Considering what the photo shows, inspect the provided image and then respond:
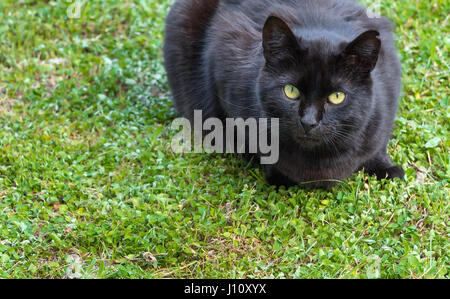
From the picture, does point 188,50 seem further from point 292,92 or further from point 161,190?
point 292,92

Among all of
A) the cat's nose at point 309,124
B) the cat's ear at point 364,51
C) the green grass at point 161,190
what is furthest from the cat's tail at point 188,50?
the cat's ear at point 364,51

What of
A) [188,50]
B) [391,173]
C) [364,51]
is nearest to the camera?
[364,51]

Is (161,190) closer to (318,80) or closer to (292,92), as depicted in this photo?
(292,92)

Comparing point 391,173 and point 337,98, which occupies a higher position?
point 337,98

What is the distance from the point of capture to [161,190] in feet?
10.7

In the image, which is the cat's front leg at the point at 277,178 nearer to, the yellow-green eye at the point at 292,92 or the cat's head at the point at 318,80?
the cat's head at the point at 318,80

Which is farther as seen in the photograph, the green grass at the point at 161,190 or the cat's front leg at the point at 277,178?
the cat's front leg at the point at 277,178

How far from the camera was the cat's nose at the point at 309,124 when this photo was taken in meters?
2.59

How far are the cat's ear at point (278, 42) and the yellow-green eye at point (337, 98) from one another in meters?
0.26

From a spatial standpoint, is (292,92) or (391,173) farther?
(391,173)

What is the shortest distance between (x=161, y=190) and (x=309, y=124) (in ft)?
3.56

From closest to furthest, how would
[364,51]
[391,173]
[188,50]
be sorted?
[364,51]
[391,173]
[188,50]

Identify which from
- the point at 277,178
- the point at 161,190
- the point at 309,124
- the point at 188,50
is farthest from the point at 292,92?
the point at 188,50

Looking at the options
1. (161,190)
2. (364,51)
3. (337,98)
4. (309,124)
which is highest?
(364,51)
